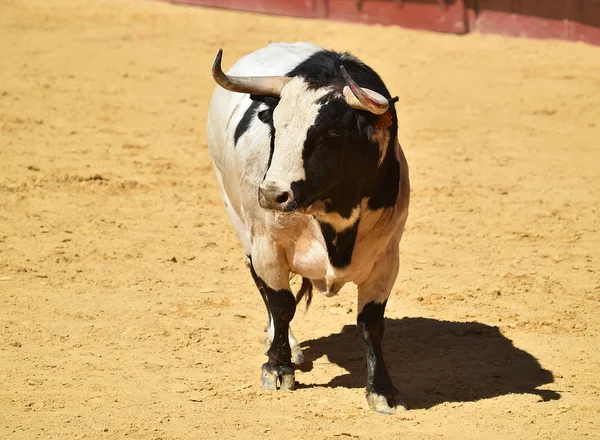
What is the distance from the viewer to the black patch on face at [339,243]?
5543 mm

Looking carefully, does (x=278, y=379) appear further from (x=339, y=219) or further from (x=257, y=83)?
(x=257, y=83)

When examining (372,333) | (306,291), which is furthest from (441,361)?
(306,291)

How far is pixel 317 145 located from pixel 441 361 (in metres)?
1.93

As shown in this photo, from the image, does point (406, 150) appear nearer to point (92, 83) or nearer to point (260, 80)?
point (92, 83)

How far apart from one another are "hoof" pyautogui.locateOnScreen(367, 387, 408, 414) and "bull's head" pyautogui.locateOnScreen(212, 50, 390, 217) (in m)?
1.09

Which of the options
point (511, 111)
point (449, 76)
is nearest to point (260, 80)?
point (511, 111)

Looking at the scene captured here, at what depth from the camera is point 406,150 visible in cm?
1138

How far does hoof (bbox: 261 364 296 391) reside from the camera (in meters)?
5.87

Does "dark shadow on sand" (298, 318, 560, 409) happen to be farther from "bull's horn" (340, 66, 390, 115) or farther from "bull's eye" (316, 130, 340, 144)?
"bull's horn" (340, 66, 390, 115)

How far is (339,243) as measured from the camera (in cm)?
558

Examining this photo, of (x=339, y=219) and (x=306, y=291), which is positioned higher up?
(x=339, y=219)

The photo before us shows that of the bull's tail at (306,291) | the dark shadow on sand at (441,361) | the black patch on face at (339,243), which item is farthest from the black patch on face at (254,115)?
the dark shadow on sand at (441,361)

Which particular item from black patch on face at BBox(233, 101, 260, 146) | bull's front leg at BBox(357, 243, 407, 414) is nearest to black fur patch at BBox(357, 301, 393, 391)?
bull's front leg at BBox(357, 243, 407, 414)

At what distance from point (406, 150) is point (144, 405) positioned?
6.49 m
